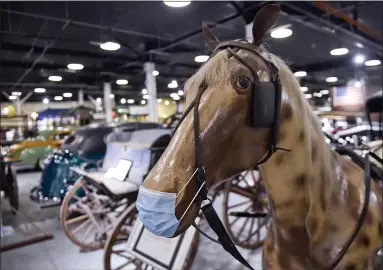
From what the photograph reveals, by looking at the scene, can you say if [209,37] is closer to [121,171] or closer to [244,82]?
[244,82]

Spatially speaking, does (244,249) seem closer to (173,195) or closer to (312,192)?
(312,192)

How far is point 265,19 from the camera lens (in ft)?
3.37

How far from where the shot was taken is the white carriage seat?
12.0ft

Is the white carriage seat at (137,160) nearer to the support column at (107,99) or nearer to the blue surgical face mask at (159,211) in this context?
the blue surgical face mask at (159,211)

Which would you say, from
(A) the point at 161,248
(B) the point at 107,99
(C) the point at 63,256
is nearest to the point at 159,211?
(A) the point at 161,248

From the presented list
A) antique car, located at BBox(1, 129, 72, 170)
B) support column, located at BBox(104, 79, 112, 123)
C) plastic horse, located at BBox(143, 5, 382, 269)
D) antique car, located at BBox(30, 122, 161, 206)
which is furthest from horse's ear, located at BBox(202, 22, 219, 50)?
support column, located at BBox(104, 79, 112, 123)

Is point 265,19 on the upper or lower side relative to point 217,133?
upper

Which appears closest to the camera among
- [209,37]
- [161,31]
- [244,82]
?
[244,82]

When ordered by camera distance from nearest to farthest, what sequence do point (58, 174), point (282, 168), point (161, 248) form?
point (282, 168) → point (161, 248) → point (58, 174)

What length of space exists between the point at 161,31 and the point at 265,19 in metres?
7.82

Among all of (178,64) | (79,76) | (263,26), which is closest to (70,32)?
(178,64)

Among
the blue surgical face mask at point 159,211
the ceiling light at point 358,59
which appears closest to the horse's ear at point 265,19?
the blue surgical face mask at point 159,211

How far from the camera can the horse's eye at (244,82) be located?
3.33 ft

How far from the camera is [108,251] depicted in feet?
9.48
